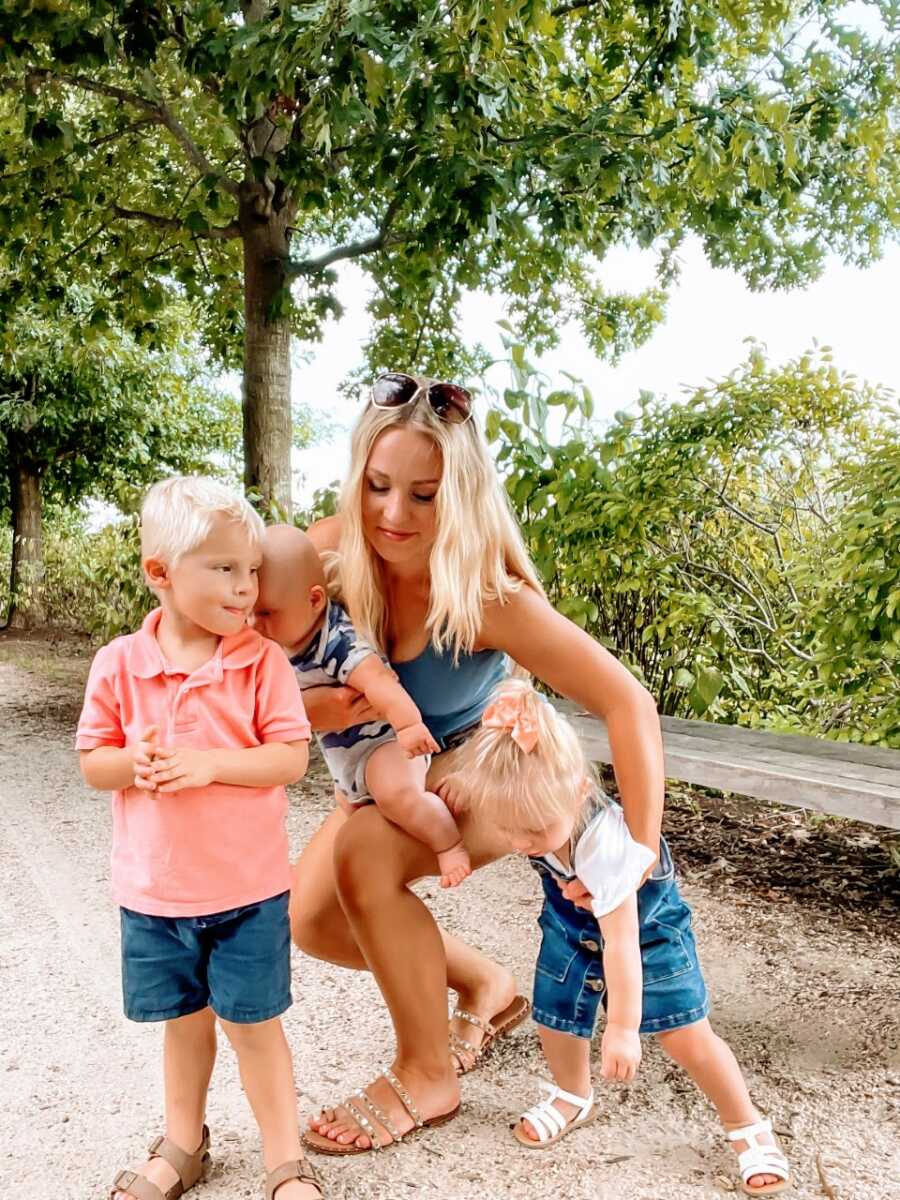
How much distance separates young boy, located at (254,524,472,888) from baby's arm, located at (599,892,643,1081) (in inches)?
13.4

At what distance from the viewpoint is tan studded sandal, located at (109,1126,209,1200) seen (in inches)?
81.2

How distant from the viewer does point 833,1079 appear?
8.45 feet

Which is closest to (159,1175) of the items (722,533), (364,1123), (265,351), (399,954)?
(364,1123)

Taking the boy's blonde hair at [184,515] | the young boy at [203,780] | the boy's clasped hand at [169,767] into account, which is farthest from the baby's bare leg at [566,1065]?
the boy's blonde hair at [184,515]

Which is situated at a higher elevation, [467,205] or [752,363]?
[467,205]

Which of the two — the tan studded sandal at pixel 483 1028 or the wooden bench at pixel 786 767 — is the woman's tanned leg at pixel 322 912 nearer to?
the tan studded sandal at pixel 483 1028

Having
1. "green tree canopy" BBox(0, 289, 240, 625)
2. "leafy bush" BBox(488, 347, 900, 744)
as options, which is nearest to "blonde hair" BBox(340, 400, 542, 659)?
"leafy bush" BBox(488, 347, 900, 744)

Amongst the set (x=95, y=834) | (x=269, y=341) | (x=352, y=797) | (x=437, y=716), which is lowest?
(x=95, y=834)

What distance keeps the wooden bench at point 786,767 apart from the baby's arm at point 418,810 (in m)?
0.87

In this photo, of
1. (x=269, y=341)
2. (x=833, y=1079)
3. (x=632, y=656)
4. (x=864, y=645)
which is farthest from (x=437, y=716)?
(x=269, y=341)

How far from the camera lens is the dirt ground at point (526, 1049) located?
220 cm

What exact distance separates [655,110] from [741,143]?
1542 mm

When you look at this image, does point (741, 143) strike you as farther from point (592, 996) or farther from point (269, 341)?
point (592, 996)

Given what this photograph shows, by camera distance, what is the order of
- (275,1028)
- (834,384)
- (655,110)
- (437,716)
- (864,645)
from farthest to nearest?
(655,110) < (834,384) < (864,645) < (437,716) < (275,1028)
